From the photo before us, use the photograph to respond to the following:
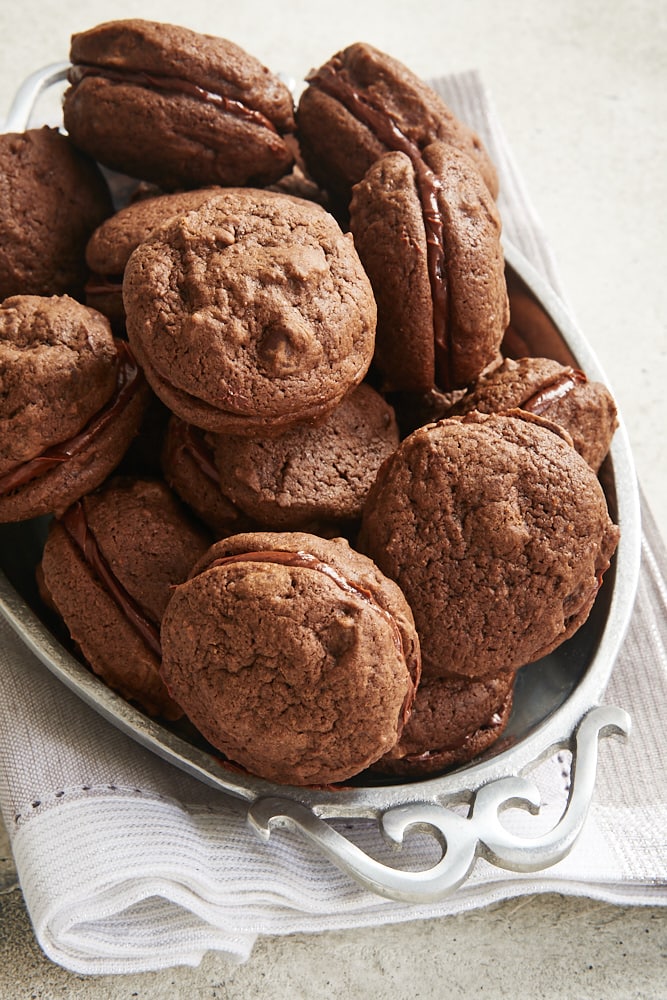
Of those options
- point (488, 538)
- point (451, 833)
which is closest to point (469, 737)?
point (451, 833)

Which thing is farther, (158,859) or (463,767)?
(463,767)

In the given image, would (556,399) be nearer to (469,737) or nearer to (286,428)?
(286,428)

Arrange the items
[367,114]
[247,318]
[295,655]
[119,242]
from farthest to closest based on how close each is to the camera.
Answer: [367,114] < [119,242] < [247,318] < [295,655]

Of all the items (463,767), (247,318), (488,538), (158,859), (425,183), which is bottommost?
(158,859)

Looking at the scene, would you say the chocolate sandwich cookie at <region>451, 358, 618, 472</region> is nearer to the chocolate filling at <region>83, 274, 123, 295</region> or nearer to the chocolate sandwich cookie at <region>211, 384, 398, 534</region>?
the chocolate sandwich cookie at <region>211, 384, 398, 534</region>

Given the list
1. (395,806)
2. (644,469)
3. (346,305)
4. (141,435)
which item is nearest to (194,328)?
(346,305)

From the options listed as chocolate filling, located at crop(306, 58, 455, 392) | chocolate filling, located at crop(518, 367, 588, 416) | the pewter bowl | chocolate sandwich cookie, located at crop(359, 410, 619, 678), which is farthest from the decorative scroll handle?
chocolate filling, located at crop(306, 58, 455, 392)

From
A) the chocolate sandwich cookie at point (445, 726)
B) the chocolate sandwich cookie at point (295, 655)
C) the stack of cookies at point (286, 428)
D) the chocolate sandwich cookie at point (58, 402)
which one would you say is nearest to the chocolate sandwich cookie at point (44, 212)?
the stack of cookies at point (286, 428)

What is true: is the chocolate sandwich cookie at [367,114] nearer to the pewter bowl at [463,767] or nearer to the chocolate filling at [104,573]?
the pewter bowl at [463,767]
